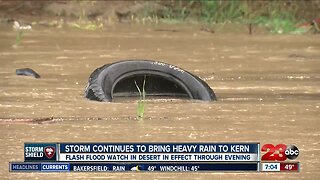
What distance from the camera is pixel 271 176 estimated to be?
3.65 m

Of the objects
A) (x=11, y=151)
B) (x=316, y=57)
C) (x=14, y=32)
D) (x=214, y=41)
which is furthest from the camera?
(x=14, y=32)

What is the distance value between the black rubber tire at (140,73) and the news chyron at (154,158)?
1.50m

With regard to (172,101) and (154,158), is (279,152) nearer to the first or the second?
(154,158)

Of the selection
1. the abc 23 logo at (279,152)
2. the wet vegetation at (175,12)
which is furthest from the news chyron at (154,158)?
the wet vegetation at (175,12)

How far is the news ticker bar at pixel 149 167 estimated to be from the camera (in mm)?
3680

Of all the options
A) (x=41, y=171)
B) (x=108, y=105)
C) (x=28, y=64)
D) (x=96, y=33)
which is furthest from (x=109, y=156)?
(x=96, y=33)

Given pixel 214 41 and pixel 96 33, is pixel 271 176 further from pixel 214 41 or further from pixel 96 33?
pixel 96 33

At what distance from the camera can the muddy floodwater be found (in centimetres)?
434

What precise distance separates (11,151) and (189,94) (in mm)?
1858

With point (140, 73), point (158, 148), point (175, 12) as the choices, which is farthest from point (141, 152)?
point (175, 12)

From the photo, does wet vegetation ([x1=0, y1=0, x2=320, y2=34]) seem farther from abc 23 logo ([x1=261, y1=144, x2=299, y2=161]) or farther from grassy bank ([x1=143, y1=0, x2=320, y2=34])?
abc 23 logo ([x1=261, y1=144, x2=299, y2=161])

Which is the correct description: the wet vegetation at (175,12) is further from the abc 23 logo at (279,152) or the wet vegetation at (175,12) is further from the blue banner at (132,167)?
the blue banner at (132,167)

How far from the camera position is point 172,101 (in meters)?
5.58

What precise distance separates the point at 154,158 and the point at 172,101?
1816 millimetres
